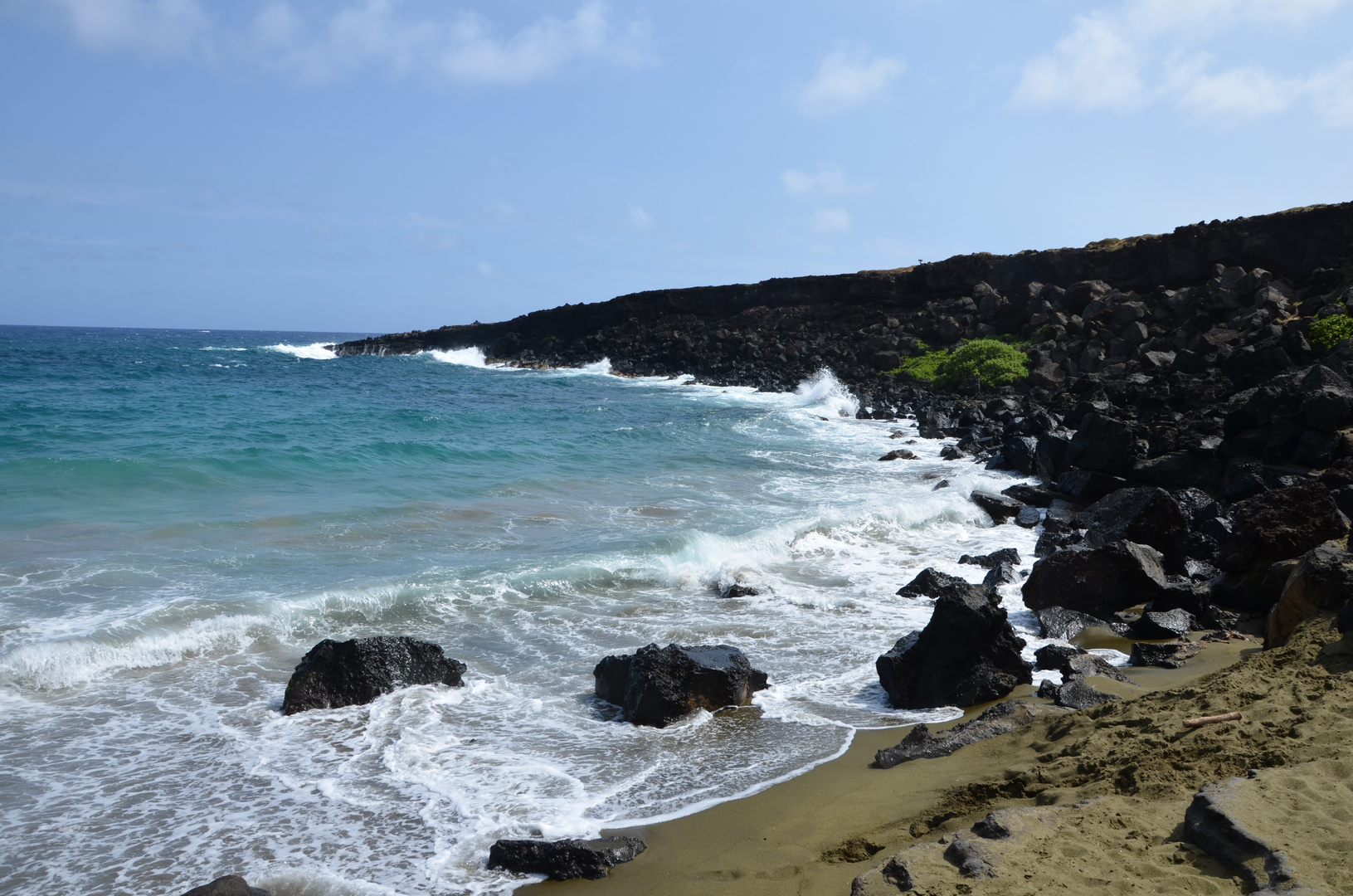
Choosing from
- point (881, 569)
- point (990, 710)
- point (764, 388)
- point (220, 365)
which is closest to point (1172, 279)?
point (764, 388)

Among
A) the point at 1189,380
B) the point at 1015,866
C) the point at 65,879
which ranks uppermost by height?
the point at 1189,380

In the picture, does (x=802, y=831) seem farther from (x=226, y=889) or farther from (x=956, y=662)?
(x=226, y=889)

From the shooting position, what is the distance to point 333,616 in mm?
9258

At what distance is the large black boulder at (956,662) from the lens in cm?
682

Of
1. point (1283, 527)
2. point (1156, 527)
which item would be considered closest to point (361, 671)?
point (1156, 527)

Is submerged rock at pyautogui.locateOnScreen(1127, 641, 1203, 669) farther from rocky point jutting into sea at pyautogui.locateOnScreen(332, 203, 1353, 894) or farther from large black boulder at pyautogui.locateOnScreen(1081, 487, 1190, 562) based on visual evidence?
large black boulder at pyautogui.locateOnScreen(1081, 487, 1190, 562)

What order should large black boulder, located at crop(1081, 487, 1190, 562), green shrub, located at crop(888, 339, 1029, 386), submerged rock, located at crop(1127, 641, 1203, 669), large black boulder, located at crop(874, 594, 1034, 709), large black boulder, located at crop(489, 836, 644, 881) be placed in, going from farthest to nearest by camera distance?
green shrub, located at crop(888, 339, 1029, 386) < large black boulder, located at crop(1081, 487, 1190, 562) < submerged rock, located at crop(1127, 641, 1203, 669) < large black boulder, located at crop(874, 594, 1034, 709) < large black boulder, located at crop(489, 836, 644, 881)

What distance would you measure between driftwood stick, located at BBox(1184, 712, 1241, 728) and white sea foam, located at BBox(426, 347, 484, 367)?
69487 millimetres

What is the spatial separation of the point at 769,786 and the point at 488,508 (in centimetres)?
1018

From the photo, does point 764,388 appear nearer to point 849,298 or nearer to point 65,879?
point 849,298

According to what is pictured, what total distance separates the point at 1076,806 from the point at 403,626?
275 inches

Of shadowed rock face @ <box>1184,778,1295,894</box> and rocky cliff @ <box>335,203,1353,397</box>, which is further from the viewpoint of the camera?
rocky cliff @ <box>335,203,1353,397</box>

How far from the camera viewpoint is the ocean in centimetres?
517

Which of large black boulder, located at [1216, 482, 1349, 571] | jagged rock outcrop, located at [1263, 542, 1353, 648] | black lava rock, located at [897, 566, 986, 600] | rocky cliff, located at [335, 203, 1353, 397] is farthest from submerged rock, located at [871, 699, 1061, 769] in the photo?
rocky cliff, located at [335, 203, 1353, 397]
